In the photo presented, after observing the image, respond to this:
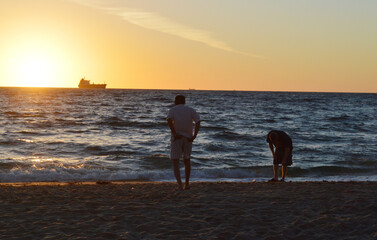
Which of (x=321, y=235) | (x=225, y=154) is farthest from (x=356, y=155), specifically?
(x=321, y=235)

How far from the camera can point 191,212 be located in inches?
248

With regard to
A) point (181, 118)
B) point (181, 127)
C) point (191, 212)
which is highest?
point (181, 118)

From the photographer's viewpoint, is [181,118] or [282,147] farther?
[282,147]

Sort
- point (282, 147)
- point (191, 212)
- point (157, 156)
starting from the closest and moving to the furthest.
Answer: point (191, 212) < point (282, 147) < point (157, 156)

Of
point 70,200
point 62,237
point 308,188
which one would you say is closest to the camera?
point 62,237

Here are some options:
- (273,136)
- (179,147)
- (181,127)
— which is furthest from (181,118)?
(273,136)

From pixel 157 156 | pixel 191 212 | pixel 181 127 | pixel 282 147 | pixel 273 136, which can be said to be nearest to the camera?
pixel 191 212

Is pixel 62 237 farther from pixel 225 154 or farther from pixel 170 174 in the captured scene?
pixel 225 154

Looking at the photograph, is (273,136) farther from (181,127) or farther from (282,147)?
(181,127)

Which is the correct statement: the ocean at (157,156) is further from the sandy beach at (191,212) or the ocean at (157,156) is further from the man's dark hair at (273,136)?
the sandy beach at (191,212)

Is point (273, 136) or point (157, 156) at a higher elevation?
point (273, 136)

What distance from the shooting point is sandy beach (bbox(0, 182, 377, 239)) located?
17.3 feet

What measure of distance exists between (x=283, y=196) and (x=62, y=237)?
4.04 meters

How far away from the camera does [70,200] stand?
23.8ft
